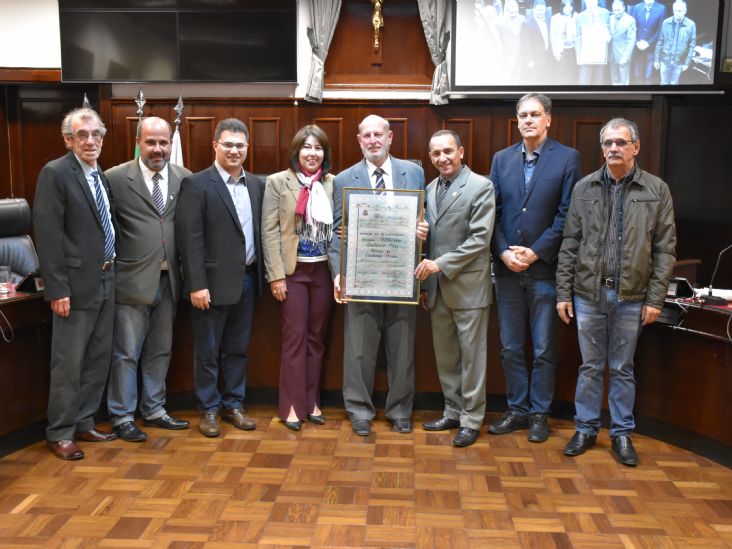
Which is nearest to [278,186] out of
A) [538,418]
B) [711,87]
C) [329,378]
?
[329,378]

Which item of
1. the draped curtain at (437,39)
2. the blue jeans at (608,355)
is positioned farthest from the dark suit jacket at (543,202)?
the draped curtain at (437,39)

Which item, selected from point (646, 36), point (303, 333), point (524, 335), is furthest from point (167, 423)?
point (646, 36)

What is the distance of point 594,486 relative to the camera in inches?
117

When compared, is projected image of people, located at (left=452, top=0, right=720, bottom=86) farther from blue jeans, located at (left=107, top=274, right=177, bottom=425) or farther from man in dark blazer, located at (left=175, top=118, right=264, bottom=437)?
blue jeans, located at (left=107, top=274, right=177, bottom=425)

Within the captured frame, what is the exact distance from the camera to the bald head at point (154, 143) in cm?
340

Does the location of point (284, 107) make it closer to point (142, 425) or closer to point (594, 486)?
point (142, 425)

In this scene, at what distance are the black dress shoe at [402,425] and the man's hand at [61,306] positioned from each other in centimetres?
169

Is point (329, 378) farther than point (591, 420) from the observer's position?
Yes

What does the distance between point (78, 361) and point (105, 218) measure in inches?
26.6

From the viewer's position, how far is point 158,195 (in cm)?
347

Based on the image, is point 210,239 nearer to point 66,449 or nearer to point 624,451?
point 66,449

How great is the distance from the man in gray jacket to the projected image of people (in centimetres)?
403

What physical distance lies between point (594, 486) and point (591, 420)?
46 cm

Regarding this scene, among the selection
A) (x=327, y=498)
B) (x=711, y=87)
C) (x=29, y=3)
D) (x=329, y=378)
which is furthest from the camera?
(x=29, y=3)
